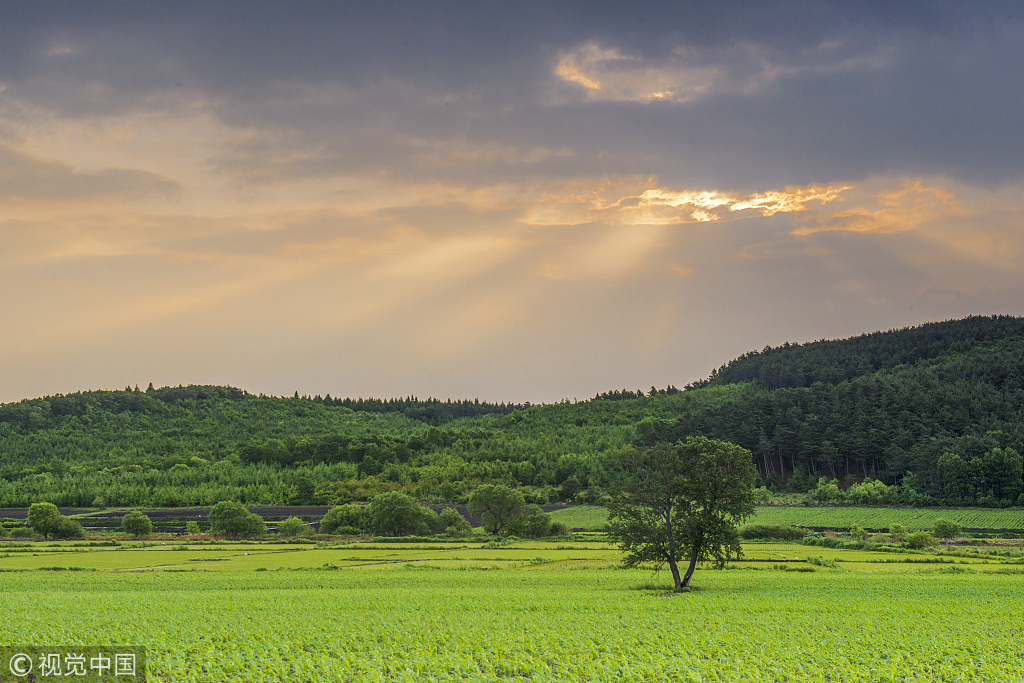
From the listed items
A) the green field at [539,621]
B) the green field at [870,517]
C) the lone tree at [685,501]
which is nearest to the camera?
the green field at [539,621]

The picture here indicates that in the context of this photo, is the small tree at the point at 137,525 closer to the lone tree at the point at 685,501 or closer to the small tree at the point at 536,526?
the small tree at the point at 536,526

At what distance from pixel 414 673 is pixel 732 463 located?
28939 millimetres

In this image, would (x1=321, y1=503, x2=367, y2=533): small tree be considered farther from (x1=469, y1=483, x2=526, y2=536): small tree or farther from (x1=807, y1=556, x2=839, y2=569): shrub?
(x1=807, y1=556, x2=839, y2=569): shrub

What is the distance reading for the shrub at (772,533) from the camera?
94875 mm

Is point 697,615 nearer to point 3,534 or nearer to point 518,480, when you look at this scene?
point 3,534

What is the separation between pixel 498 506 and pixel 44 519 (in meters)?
66.3

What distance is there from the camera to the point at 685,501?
151ft

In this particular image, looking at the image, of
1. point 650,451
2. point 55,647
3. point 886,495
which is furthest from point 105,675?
point 886,495

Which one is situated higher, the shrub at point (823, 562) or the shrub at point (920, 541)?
the shrub at point (823, 562)

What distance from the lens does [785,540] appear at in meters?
93.9

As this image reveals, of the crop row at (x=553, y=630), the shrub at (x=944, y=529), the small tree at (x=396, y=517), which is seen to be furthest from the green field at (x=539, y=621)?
the small tree at (x=396, y=517)

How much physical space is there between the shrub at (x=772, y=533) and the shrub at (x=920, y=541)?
15.3 m

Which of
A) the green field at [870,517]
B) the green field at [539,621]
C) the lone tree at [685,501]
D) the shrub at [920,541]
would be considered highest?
the lone tree at [685,501]

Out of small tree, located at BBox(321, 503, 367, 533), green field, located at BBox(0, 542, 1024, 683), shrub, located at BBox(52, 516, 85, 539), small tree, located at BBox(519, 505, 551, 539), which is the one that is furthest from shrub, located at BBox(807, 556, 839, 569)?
shrub, located at BBox(52, 516, 85, 539)
